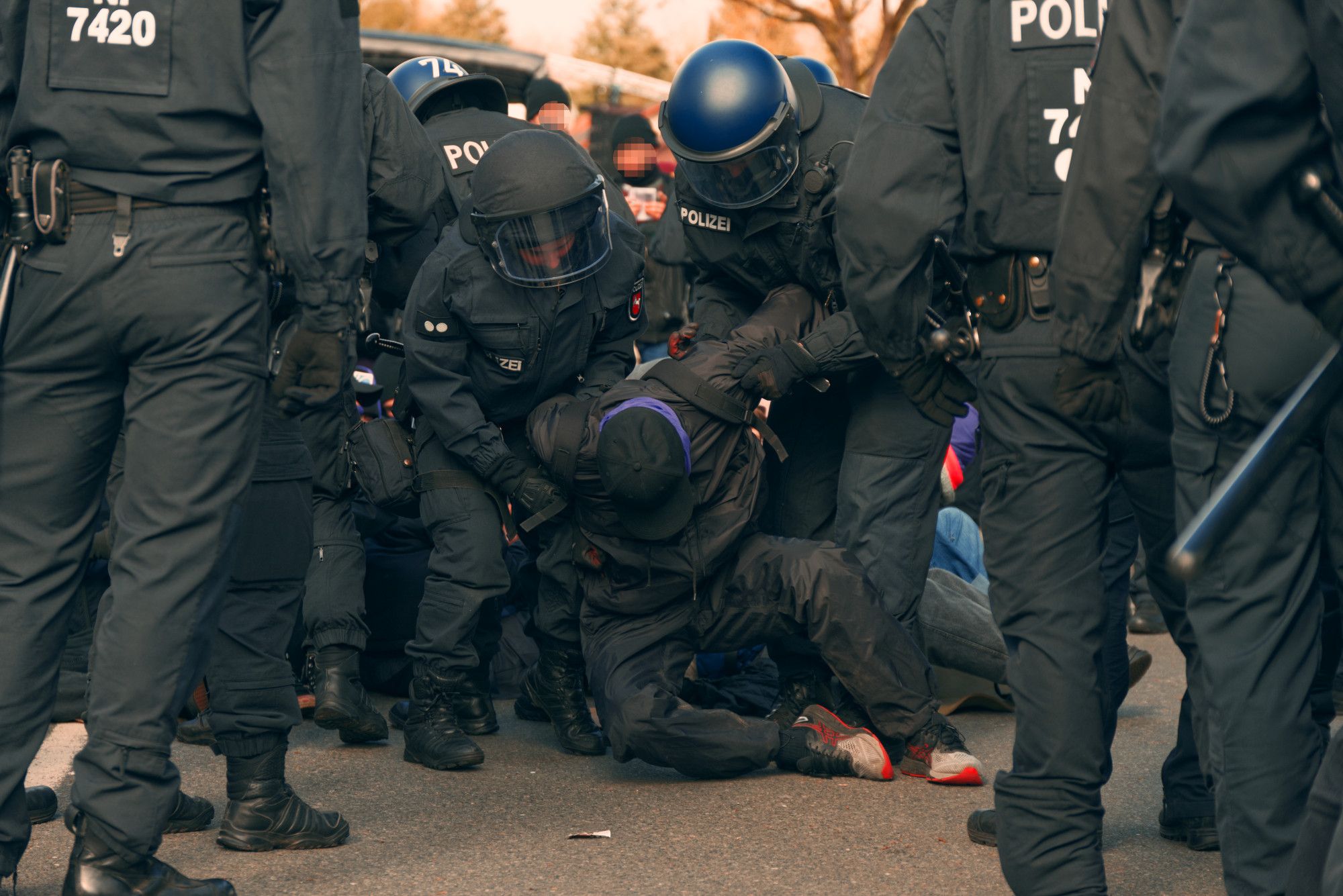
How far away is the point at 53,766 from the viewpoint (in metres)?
4.24

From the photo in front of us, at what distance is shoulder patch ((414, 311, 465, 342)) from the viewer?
457 centimetres

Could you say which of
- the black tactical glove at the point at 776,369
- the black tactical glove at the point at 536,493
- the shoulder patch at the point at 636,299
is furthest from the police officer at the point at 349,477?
the black tactical glove at the point at 776,369

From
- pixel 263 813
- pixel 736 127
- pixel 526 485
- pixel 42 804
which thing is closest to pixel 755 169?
pixel 736 127

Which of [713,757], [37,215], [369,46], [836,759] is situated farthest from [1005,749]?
[369,46]

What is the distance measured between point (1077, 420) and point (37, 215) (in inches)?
78.4

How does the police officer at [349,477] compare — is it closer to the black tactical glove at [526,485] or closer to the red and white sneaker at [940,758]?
the black tactical glove at [526,485]

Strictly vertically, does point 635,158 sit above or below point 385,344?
above

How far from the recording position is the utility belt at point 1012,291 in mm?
3031

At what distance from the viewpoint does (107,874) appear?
3035mm

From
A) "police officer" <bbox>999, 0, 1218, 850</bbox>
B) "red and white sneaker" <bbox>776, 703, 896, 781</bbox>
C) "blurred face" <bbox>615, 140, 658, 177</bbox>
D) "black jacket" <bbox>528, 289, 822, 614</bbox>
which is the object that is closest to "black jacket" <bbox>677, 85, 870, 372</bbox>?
"black jacket" <bbox>528, 289, 822, 614</bbox>

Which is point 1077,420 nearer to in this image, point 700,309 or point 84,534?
point 84,534

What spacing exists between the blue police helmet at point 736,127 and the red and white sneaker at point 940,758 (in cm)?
157

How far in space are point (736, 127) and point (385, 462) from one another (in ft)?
4.77

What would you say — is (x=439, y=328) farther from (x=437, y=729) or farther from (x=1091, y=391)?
(x=1091, y=391)
